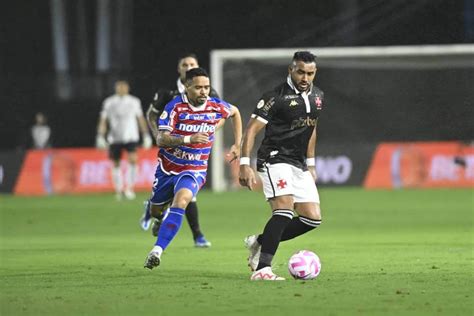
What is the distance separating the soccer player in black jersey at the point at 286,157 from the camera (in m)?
10.2

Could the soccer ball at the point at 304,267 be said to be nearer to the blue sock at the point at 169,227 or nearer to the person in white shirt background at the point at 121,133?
the blue sock at the point at 169,227

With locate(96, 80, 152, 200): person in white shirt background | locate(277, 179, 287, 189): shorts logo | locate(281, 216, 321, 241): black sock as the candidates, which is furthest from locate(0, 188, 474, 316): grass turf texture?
locate(96, 80, 152, 200): person in white shirt background

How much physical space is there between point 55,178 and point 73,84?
5.45 meters

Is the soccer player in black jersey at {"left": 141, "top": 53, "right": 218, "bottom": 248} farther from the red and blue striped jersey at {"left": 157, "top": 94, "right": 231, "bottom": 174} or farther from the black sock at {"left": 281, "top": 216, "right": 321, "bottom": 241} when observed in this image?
the black sock at {"left": 281, "top": 216, "right": 321, "bottom": 241}

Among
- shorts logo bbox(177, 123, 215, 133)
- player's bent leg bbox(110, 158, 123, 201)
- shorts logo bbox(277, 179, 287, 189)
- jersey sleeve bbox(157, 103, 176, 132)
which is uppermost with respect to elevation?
jersey sleeve bbox(157, 103, 176, 132)

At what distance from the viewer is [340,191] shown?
26.2 metres

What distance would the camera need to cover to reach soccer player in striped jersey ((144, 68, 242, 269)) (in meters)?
11.1

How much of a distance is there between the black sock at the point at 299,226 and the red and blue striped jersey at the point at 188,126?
130 cm

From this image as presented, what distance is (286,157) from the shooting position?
34.5 ft

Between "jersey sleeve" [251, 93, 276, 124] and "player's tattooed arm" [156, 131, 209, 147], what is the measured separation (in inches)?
32.6

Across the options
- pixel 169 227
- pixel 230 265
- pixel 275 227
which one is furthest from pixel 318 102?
pixel 230 265

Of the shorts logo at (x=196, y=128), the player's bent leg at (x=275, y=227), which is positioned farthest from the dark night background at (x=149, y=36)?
the player's bent leg at (x=275, y=227)

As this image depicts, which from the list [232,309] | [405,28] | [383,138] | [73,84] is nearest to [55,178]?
[73,84]

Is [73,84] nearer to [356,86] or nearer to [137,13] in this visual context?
[137,13]
